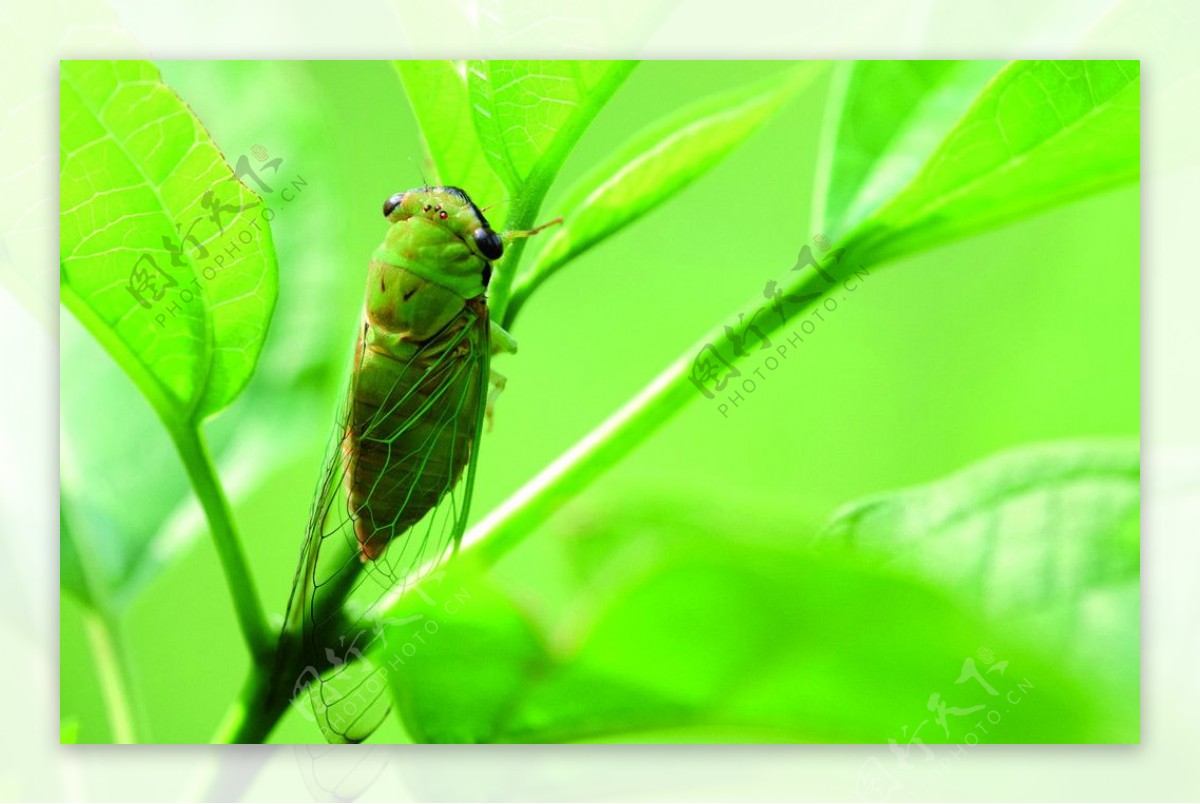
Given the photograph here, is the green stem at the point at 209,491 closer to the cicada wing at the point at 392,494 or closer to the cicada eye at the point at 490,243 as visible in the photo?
the cicada wing at the point at 392,494

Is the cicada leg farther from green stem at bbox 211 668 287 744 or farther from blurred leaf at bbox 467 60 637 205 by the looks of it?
green stem at bbox 211 668 287 744

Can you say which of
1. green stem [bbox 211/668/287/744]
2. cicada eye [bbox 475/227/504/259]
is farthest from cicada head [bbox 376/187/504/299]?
green stem [bbox 211/668/287/744]

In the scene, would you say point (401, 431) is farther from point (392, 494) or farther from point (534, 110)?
point (534, 110)

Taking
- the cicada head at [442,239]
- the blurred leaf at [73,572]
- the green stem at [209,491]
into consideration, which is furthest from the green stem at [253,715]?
the cicada head at [442,239]

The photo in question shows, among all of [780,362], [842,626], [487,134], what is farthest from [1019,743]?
[487,134]

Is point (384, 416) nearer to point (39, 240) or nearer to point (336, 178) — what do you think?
point (336, 178)

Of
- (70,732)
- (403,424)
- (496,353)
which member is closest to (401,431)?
(403,424)
